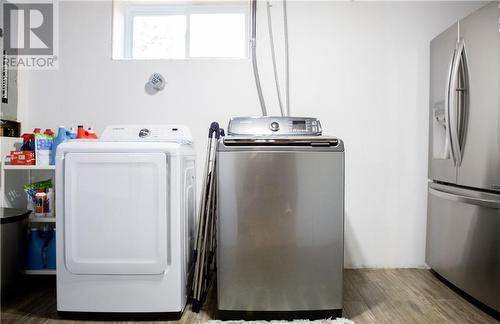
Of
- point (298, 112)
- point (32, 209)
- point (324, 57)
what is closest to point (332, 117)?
point (298, 112)

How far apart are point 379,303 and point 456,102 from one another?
4.13ft

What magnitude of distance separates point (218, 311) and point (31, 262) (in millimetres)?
1401

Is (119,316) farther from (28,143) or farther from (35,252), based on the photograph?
(28,143)

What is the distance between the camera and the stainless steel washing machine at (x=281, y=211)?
5.24 ft

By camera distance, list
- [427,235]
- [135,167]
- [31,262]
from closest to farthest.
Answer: [135,167], [31,262], [427,235]

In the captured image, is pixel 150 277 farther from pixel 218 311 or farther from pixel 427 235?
pixel 427 235

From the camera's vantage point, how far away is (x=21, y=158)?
6.90 feet

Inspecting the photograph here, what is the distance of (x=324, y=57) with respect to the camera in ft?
7.89

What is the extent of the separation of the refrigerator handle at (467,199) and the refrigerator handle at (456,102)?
7.9 inches

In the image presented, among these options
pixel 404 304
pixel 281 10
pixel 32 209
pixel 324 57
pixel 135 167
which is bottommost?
pixel 404 304

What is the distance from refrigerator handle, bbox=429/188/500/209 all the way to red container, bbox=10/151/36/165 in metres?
2.66

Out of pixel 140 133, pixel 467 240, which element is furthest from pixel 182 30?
pixel 467 240

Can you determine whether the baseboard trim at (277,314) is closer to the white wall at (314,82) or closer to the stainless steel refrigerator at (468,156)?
the stainless steel refrigerator at (468,156)
